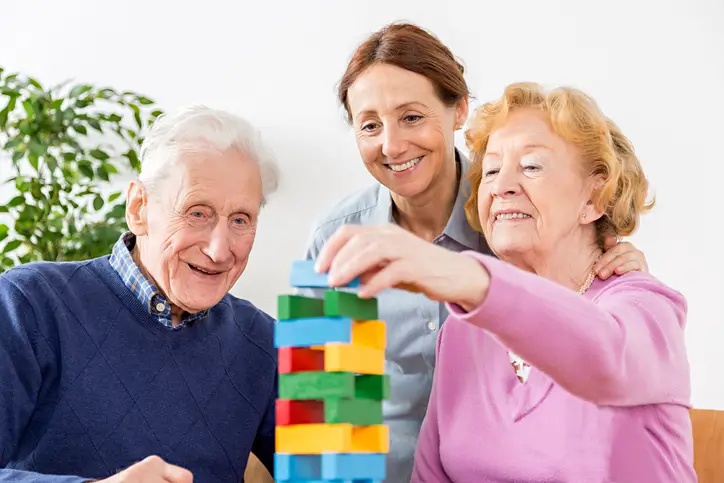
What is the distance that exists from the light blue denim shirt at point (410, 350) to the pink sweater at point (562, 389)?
347mm

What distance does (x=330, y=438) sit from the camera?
1.17 m

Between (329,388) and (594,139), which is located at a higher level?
(594,139)

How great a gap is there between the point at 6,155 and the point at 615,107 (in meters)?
2.50

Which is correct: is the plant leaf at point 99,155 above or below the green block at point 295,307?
above

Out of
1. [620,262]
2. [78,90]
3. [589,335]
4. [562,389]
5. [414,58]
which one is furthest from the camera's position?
[78,90]

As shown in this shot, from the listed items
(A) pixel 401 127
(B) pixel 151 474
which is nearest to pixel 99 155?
(A) pixel 401 127

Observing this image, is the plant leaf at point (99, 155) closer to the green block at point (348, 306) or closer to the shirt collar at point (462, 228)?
the shirt collar at point (462, 228)

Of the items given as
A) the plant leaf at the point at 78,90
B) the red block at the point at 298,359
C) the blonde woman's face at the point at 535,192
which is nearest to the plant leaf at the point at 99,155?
the plant leaf at the point at 78,90

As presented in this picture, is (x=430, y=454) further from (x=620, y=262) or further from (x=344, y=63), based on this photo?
(x=344, y=63)

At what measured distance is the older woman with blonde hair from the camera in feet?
3.94

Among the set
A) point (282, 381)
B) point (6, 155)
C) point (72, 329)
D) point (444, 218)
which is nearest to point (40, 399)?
point (72, 329)

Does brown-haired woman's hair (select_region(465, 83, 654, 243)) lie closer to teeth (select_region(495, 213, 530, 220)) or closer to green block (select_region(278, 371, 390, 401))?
teeth (select_region(495, 213, 530, 220))

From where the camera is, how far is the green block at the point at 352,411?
117 centimetres

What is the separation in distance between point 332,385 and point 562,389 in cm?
64
